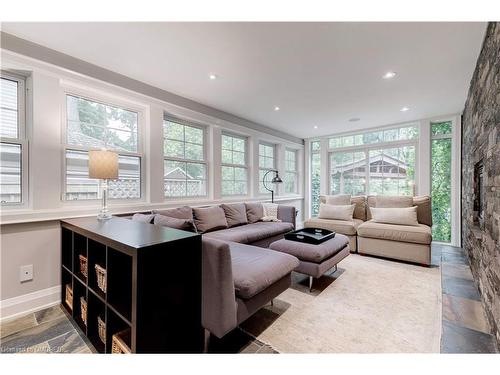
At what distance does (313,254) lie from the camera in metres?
2.42

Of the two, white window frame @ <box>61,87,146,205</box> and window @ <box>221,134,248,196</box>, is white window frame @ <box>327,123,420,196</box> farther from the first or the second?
white window frame @ <box>61,87,146,205</box>

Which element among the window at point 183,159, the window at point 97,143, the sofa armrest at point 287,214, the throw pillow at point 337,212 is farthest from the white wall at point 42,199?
the throw pillow at point 337,212

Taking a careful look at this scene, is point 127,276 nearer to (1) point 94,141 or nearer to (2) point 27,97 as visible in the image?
(1) point 94,141

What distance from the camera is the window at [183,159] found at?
136 inches

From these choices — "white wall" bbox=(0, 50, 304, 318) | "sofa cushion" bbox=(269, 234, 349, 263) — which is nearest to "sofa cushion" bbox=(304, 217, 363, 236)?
"sofa cushion" bbox=(269, 234, 349, 263)

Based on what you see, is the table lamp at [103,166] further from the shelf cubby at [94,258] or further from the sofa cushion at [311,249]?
the sofa cushion at [311,249]

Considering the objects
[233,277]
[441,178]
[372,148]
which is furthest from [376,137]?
[233,277]

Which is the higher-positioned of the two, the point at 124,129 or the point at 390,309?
the point at 124,129

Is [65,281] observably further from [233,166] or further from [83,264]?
[233,166]

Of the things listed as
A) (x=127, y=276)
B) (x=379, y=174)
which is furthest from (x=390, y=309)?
(x=379, y=174)

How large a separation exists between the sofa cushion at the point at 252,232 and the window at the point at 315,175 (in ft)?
8.48

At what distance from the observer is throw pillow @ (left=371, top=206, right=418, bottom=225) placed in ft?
11.9
